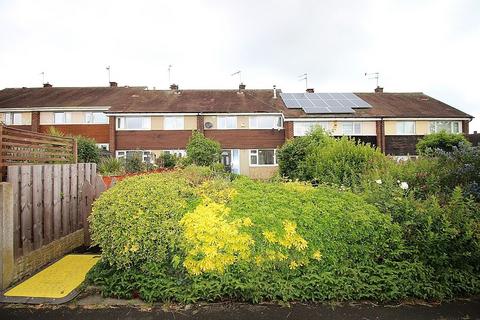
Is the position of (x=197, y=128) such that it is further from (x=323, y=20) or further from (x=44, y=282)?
(x=44, y=282)

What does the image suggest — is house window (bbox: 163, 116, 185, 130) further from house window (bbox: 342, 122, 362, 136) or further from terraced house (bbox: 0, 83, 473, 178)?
house window (bbox: 342, 122, 362, 136)

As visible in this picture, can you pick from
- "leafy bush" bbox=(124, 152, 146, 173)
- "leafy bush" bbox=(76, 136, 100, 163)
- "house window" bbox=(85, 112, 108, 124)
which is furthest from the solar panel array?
"leafy bush" bbox=(76, 136, 100, 163)

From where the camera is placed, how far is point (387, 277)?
353 centimetres

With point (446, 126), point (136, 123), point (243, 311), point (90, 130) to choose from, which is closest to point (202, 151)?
point (136, 123)

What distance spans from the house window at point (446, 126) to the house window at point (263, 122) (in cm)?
1290

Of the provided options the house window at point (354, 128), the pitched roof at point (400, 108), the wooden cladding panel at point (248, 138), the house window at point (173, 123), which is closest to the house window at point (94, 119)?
the house window at point (173, 123)

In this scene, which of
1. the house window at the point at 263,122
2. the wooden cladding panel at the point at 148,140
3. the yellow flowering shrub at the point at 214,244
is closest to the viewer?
the yellow flowering shrub at the point at 214,244

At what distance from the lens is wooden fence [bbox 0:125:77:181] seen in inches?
175

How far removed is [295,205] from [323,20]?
31.3ft

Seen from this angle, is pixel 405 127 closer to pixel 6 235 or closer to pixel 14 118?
pixel 6 235

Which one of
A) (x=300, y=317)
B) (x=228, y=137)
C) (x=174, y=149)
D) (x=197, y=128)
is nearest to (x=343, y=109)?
(x=228, y=137)

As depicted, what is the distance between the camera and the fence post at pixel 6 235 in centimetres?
395

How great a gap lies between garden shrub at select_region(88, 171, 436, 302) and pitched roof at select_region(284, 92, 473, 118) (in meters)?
21.4

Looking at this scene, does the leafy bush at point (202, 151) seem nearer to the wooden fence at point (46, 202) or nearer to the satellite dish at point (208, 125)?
the satellite dish at point (208, 125)
